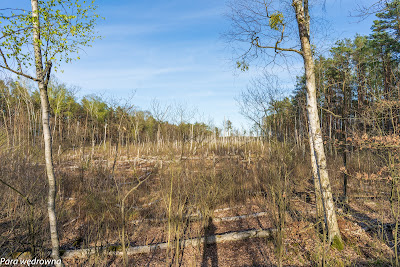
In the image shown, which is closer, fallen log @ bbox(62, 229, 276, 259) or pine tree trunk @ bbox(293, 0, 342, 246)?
pine tree trunk @ bbox(293, 0, 342, 246)

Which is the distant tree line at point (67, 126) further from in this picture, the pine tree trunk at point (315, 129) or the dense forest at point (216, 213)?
the pine tree trunk at point (315, 129)

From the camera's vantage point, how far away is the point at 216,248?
21.6ft

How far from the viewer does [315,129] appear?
5535 mm

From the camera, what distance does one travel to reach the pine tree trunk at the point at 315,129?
5.46 metres

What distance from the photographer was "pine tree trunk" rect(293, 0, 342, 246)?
546 centimetres

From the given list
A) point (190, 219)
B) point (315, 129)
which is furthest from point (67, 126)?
point (315, 129)

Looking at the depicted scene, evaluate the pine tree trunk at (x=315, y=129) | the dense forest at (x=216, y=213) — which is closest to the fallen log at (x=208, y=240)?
the dense forest at (x=216, y=213)

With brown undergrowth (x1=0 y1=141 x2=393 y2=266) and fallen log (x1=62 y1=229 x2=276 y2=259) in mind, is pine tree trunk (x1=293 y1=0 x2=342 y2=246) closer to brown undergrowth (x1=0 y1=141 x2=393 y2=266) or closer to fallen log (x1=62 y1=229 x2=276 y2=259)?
brown undergrowth (x1=0 y1=141 x2=393 y2=266)

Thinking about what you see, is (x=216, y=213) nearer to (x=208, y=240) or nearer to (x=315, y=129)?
(x=208, y=240)

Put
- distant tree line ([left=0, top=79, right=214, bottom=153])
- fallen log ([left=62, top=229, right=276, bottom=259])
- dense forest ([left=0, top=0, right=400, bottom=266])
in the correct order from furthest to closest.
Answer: distant tree line ([left=0, top=79, right=214, bottom=153]) → fallen log ([left=62, top=229, right=276, bottom=259]) → dense forest ([left=0, top=0, right=400, bottom=266])

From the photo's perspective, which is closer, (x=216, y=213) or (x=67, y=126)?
(x=216, y=213)

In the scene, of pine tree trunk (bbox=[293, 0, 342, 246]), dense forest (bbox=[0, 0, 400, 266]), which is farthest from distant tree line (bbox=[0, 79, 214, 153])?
pine tree trunk (bbox=[293, 0, 342, 246])

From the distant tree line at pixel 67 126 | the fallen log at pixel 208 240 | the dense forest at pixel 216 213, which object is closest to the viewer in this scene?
the dense forest at pixel 216 213

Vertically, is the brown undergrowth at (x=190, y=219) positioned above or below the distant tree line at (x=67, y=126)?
below
